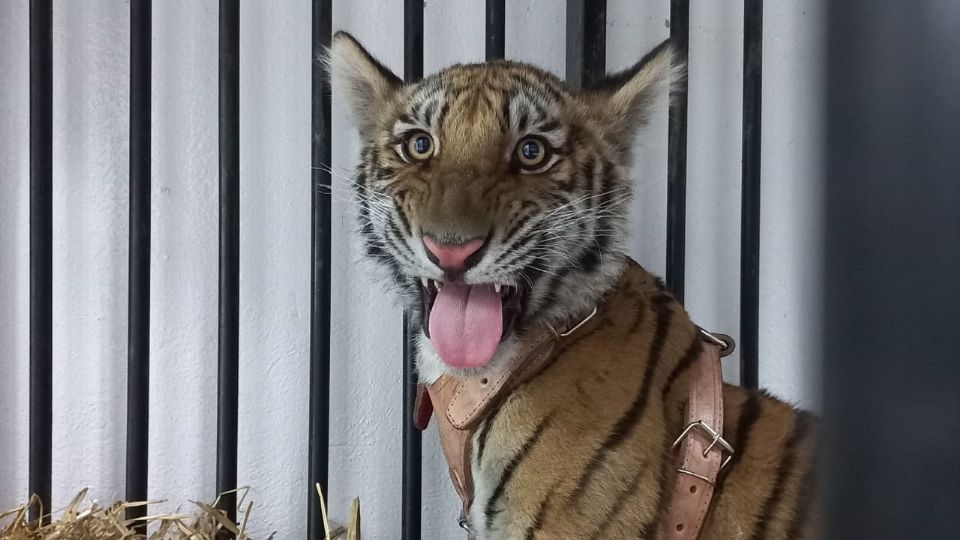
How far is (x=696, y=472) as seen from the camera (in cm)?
70

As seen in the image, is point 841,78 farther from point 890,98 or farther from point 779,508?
point 779,508

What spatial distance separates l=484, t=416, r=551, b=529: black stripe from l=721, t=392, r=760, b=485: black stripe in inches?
8.1

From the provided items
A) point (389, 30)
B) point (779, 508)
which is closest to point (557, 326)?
point (779, 508)

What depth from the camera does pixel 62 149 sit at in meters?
1.23

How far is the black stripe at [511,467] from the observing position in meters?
0.70

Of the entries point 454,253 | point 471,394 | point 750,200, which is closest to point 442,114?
point 454,253

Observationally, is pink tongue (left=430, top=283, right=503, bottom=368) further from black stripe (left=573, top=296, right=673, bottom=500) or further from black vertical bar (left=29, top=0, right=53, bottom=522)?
black vertical bar (left=29, top=0, right=53, bottom=522)

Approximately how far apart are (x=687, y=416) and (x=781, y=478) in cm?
11

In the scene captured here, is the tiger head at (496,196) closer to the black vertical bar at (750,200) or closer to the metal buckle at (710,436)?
the metal buckle at (710,436)

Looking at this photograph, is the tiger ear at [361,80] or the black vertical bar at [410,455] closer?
the tiger ear at [361,80]

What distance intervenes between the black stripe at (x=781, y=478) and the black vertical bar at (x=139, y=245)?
100 centimetres

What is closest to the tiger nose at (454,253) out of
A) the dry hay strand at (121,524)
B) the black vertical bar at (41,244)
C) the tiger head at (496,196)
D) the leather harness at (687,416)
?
the tiger head at (496,196)

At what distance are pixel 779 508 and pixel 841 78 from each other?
60 centimetres

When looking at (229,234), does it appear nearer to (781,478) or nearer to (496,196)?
(496,196)
